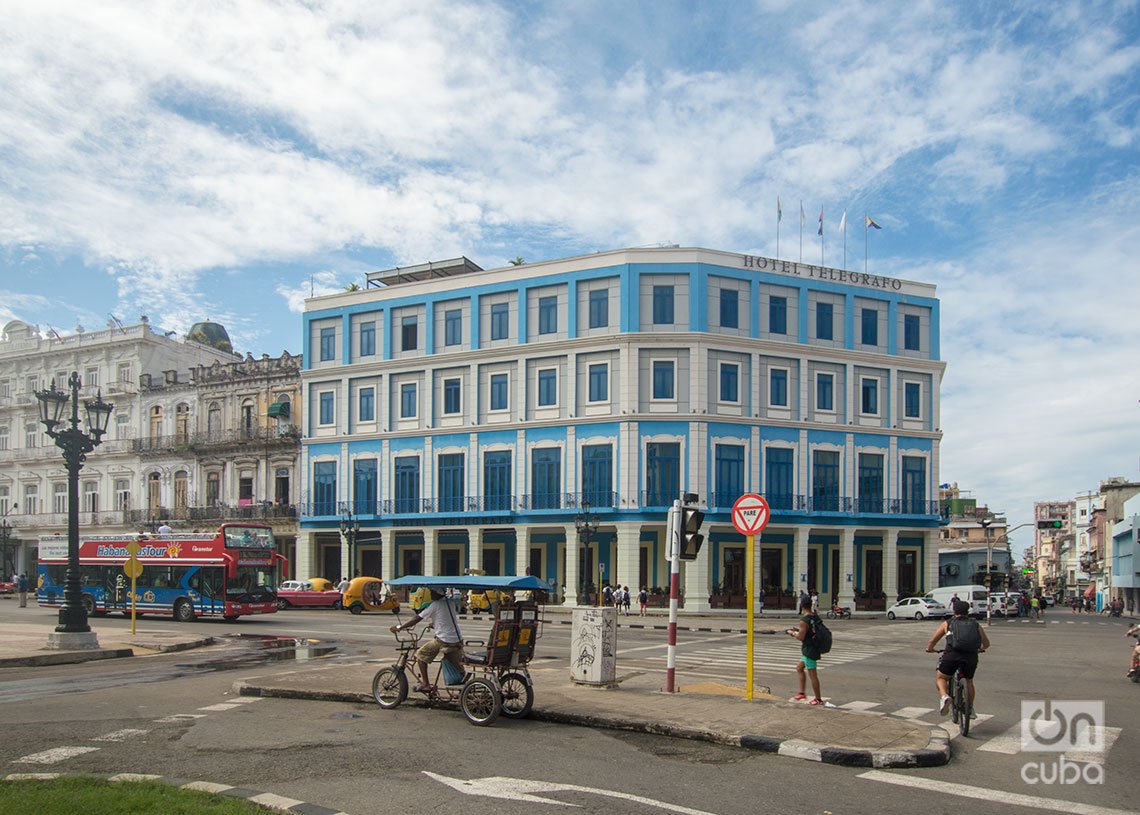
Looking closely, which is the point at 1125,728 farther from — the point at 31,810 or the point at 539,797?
the point at 31,810

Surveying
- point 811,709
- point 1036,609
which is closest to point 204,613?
point 811,709

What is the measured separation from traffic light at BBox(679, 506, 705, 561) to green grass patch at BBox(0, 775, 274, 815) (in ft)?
26.5

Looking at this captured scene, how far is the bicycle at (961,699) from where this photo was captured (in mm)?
11945

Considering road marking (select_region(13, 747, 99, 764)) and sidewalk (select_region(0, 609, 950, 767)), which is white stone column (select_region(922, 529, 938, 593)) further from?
road marking (select_region(13, 747, 99, 764))

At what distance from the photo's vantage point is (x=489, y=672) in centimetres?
1273

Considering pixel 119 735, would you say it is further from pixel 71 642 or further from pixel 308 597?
pixel 308 597

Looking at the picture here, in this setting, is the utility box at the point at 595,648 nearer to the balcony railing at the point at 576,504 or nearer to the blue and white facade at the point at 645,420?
the balcony railing at the point at 576,504

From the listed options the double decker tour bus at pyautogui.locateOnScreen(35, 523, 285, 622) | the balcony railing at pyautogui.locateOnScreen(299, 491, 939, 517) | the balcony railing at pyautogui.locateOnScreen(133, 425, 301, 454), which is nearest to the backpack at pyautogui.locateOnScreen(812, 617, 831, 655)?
the double decker tour bus at pyautogui.locateOnScreen(35, 523, 285, 622)

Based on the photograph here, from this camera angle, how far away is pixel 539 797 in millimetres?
8523

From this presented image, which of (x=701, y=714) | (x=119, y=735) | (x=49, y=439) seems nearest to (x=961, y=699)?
(x=701, y=714)

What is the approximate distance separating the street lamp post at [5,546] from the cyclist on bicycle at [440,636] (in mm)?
64486

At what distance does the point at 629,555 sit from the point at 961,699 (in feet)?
116

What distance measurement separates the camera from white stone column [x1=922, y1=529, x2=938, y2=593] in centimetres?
5144

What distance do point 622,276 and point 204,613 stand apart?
2441 centimetres
